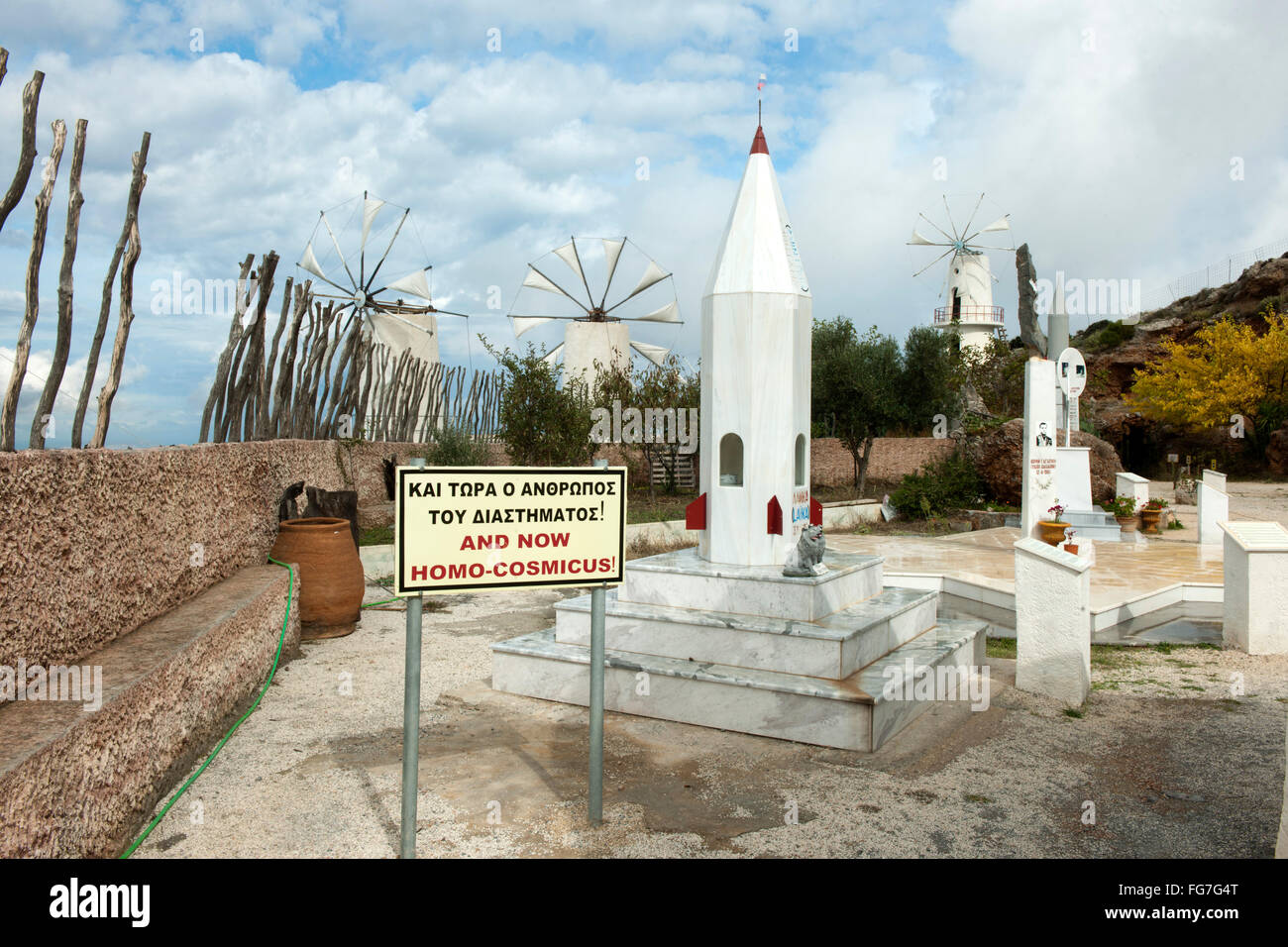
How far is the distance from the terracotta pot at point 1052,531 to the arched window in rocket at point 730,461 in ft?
23.0

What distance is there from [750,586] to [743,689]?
871mm

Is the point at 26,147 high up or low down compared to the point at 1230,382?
down

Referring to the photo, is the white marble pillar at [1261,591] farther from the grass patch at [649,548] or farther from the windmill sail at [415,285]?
the windmill sail at [415,285]

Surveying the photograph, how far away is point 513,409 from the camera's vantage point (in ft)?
53.5

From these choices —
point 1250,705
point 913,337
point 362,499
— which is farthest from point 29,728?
point 913,337

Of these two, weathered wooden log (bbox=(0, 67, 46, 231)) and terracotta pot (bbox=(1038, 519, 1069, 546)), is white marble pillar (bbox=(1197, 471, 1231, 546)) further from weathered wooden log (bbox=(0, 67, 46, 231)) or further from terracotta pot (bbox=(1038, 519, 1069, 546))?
weathered wooden log (bbox=(0, 67, 46, 231))

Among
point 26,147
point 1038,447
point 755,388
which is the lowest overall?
point 1038,447

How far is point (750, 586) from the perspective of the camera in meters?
5.95

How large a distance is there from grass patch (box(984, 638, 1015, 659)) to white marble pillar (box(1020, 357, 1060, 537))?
501 centimetres

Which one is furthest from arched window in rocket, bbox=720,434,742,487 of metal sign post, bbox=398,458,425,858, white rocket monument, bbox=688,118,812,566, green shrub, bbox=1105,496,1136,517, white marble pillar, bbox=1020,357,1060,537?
green shrub, bbox=1105,496,1136,517

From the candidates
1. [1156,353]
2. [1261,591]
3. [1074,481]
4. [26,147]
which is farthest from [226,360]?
[1156,353]

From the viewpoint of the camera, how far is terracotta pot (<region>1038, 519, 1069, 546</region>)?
1195cm

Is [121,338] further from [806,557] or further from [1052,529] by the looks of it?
[1052,529]

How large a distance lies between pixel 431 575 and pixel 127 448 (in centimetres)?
297
